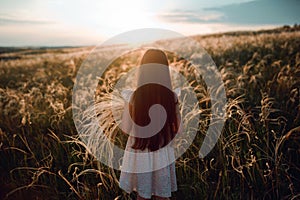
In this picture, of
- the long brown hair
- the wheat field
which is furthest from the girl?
the wheat field

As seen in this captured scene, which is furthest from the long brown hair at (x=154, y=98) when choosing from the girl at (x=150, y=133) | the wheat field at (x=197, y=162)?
the wheat field at (x=197, y=162)

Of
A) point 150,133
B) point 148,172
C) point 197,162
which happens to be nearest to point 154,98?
point 150,133

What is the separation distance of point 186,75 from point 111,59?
4572mm

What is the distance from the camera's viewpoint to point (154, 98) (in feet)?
7.91

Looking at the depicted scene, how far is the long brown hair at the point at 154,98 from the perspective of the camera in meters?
2.34

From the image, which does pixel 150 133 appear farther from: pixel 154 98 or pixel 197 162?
pixel 197 162

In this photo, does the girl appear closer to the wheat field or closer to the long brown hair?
the long brown hair

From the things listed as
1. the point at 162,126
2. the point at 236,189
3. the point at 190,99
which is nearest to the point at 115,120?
the point at 162,126

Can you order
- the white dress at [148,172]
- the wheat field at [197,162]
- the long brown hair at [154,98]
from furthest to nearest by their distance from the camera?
the wheat field at [197,162] → the white dress at [148,172] → the long brown hair at [154,98]

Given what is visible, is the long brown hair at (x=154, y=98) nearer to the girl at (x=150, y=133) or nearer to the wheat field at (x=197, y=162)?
the girl at (x=150, y=133)

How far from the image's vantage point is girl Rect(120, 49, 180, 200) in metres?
2.35

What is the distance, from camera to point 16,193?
3182 millimetres

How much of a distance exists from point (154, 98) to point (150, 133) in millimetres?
311

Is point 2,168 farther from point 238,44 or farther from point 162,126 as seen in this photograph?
point 238,44
